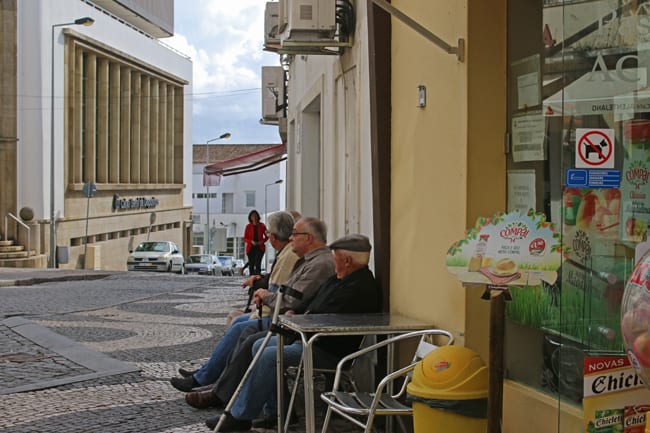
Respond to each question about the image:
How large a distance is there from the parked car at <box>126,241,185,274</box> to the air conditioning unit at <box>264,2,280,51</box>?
26626 millimetres

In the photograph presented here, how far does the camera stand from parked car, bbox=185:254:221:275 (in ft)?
154

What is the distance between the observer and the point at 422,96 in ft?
21.7

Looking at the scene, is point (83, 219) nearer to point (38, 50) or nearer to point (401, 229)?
point (38, 50)

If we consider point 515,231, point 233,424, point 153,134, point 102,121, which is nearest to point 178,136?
point 153,134

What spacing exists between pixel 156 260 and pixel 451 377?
137 feet

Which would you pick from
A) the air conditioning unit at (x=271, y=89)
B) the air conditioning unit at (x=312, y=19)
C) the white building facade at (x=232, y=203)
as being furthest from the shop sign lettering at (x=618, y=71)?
the white building facade at (x=232, y=203)

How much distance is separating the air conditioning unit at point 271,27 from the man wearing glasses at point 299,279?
11.3 meters

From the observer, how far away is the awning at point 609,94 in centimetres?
380

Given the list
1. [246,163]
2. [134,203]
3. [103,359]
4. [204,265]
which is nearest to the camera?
[103,359]

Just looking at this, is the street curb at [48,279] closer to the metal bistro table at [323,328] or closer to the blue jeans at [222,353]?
the blue jeans at [222,353]

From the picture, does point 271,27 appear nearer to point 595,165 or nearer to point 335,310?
point 335,310

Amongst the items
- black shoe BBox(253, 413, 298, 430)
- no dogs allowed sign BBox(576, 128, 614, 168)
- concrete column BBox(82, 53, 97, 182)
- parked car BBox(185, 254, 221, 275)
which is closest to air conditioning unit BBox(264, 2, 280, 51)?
black shoe BBox(253, 413, 298, 430)

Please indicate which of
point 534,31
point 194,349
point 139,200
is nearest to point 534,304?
point 534,31

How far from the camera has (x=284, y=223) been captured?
928 centimetres
